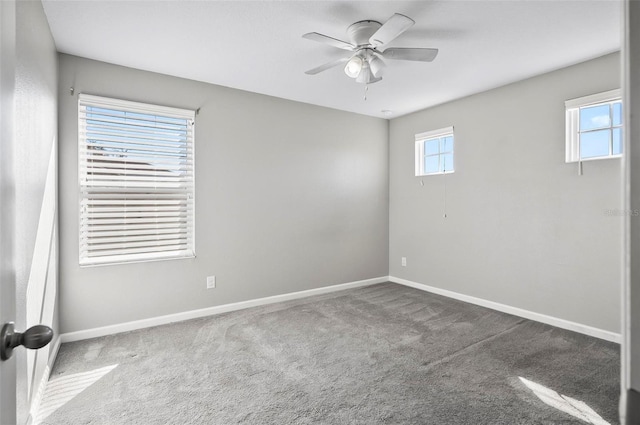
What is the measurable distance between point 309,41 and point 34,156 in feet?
6.67

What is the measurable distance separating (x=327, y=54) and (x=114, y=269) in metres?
2.76

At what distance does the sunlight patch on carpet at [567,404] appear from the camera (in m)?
1.92

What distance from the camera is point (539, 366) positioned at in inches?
99.0

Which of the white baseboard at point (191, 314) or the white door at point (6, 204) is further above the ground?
the white door at point (6, 204)

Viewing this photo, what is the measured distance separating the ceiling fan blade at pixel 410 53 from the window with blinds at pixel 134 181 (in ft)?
6.99

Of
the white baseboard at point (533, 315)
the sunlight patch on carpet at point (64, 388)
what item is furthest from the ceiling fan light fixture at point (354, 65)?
the sunlight patch on carpet at point (64, 388)

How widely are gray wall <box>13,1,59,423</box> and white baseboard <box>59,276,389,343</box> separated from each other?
43cm

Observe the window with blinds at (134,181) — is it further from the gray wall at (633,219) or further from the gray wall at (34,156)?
the gray wall at (633,219)

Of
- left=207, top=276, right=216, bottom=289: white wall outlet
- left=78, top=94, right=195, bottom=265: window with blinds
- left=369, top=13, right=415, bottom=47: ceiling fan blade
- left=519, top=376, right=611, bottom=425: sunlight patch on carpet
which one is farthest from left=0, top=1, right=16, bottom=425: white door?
left=207, top=276, right=216, bottom=289: white wall outlet

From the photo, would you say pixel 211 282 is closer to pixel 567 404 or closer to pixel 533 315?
pixel 567 404

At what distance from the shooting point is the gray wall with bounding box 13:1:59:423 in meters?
1.55

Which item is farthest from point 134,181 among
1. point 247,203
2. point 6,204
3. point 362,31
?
point 6,204

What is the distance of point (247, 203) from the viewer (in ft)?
12.8

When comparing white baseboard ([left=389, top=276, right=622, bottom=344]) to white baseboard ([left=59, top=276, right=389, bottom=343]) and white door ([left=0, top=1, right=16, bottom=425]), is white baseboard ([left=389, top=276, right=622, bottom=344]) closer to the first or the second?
white baseboard ([left=59, top=276, right=389, bottom=343])
